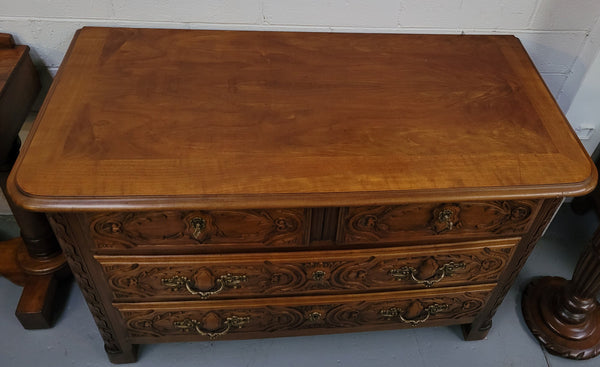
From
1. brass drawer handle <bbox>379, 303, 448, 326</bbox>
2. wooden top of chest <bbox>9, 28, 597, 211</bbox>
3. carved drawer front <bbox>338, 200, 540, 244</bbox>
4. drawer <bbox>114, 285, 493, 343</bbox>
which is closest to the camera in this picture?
wooden top of chest <bbox>9, 28, 597, 211</bbox>

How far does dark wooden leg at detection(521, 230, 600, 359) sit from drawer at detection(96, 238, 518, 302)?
44cm

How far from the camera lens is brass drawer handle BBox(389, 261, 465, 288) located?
129cm

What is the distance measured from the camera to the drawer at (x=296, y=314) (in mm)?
1337

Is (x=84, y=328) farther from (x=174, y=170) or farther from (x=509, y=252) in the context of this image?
(x=509, y=252)

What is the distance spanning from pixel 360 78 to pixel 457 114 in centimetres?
26

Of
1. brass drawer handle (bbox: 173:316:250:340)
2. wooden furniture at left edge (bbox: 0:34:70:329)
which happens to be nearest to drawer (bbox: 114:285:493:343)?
brass drawer handle (bbox: 173:316:250:340)

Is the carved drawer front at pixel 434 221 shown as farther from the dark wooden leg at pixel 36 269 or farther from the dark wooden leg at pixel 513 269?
the dark wooden leg at pixel 36 269

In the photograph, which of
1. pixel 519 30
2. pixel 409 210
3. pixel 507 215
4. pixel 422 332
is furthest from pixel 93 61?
pixel 422 332

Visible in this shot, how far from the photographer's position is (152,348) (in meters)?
1.60

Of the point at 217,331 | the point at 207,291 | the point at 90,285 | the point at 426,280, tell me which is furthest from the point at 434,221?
the point at 90,285

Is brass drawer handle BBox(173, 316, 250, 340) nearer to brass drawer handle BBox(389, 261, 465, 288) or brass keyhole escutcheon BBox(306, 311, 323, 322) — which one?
brass keyhole escutcheon BBox(306, 311, 323, 322)

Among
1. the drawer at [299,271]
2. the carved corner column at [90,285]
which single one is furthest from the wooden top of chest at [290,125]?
the drawer at [299,271]

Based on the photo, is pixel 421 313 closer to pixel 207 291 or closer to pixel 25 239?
pixel 207 291

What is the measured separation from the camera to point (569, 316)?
1.65 m
